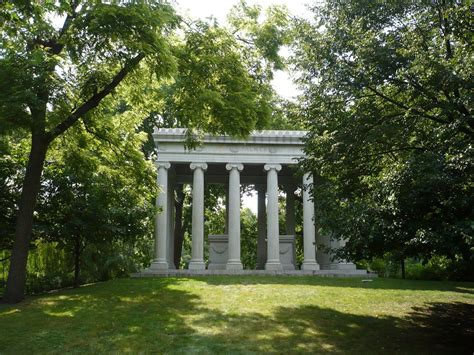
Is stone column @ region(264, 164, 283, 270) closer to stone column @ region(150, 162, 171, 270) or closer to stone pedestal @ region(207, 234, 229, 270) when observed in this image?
stone pedestal @ region(207, 234, 229, 270)

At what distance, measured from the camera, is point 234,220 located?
2588 cm

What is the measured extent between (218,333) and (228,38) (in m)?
8.95

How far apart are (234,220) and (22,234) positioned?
13.5m

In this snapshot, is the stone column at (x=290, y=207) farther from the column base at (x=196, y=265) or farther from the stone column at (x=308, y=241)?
the column base at (x=196, y=265)

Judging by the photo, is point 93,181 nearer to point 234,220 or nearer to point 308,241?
point 234,220

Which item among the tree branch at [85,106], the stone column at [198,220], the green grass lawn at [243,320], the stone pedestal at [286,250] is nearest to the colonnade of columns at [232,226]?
the stone column at [198,220]

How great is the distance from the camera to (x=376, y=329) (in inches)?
436

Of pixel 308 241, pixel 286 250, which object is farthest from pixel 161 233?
pixel 308 241

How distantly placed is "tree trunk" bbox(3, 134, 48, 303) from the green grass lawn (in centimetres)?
57

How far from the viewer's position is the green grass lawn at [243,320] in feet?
31.8

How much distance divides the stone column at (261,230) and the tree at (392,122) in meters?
17.9

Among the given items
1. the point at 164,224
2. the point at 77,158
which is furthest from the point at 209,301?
the point at 164,224

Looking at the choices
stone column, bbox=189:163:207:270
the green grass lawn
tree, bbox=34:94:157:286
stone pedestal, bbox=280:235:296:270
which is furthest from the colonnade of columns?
the green grass lawn

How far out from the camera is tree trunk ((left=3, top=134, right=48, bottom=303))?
1395 cm
